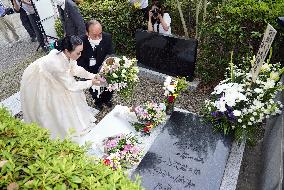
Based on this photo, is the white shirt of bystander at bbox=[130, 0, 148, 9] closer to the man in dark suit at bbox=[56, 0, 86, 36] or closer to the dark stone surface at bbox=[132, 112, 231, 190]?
the man in dark suit at bbox=[56, 0, 86, 36]

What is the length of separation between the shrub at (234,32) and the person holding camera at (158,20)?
843 millimetres

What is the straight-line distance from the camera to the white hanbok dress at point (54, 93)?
538 centimetres

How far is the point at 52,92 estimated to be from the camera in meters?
5.54

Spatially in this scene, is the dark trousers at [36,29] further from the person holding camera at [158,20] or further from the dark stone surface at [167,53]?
the person holding camera at [158,20]

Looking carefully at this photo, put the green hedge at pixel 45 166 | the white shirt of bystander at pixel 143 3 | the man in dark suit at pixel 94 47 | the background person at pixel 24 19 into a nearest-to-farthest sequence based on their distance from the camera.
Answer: the green hedge at pixel 45 166, the man in dark suit at pixel 94 47, the white shirt of bystander at pixel 143 3, the background person at pixel 24 19

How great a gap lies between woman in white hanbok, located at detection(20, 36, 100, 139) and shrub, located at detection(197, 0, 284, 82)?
9.36ft

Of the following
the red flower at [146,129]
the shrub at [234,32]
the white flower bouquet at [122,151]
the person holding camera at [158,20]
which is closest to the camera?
the white flower bouquet at [122,151]

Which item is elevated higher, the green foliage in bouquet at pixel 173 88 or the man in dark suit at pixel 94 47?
the man in dark suit at pixel 94 47

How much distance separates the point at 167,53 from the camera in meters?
7.53

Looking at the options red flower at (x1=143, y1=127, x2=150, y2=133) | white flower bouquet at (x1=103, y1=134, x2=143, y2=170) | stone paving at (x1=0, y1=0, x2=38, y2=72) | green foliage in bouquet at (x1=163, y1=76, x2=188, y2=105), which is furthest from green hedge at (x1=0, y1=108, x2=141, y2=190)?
stone paving at (x1=0, y1=0, x2=38, y2=72)

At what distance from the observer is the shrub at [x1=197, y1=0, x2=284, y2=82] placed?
21.7 ft

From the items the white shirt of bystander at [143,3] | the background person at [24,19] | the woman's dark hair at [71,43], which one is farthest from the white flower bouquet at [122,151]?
the background person at [24,19]

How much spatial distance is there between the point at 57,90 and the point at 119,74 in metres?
1.13

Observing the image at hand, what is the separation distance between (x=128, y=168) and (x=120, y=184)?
2649mm
